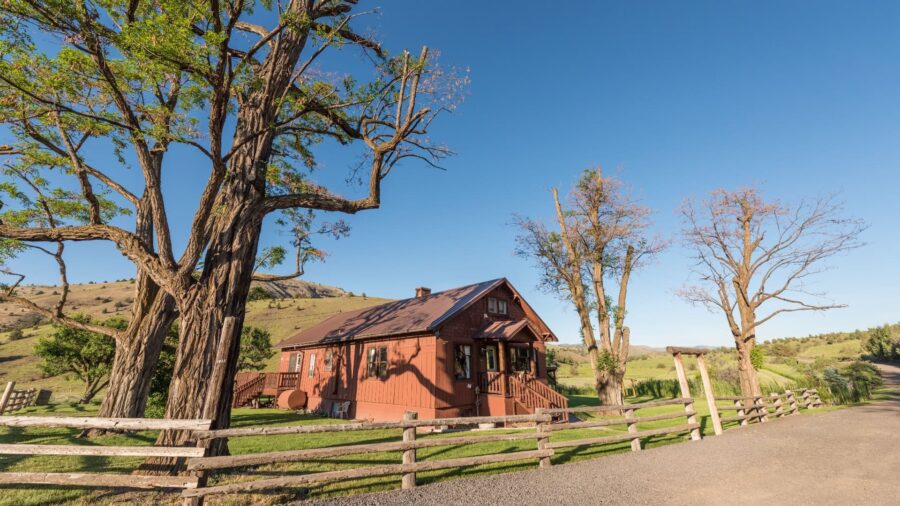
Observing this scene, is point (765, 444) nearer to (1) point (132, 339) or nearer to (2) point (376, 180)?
(2) point (376, 180)

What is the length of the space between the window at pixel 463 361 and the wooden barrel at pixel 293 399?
11.8 m

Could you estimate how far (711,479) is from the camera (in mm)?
7113

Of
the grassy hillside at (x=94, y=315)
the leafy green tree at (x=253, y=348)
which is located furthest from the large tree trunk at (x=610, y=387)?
the grassy hillside at (x=94, y=315)

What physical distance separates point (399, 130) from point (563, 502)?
8254 millimetres

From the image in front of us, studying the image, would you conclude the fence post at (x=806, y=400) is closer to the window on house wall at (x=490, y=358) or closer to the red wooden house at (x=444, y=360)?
the red wooden house at (x=444, y=360)

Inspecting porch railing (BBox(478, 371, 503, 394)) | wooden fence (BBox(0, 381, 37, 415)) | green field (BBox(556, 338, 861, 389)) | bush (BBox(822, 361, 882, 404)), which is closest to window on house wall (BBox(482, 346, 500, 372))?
porch railing (BBox(478, 371, 503, 394))

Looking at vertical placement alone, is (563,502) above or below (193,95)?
below

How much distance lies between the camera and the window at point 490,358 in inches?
707

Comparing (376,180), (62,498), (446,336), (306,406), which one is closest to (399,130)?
(376,180)

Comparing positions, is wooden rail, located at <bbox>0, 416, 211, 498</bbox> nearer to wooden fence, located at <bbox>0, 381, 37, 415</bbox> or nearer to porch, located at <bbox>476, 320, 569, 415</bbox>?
porch, located at <bbox>476, 320, 569, 415</bbox>

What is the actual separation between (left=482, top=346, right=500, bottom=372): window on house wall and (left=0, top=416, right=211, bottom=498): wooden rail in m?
13.6

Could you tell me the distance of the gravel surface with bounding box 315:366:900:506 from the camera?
6055mm

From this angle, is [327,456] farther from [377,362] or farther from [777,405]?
[777,405]

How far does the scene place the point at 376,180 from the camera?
9.41 m
